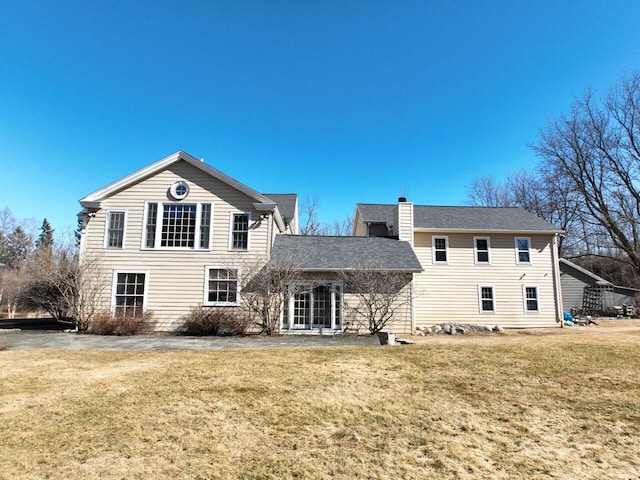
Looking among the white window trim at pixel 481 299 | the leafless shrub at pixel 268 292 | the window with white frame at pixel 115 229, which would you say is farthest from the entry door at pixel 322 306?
the window with white frame at pixel 115 229

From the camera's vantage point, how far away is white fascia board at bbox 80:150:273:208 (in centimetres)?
1515

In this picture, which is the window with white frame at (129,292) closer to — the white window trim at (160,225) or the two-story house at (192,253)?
the two-story house at (192,253)

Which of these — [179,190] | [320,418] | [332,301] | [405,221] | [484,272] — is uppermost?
[179,190]

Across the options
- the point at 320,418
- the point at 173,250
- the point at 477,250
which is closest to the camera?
the point at 320,418

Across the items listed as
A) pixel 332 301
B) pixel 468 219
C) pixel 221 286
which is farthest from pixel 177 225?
pixel 468 219

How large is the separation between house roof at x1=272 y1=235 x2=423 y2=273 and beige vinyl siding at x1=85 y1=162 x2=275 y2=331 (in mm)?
1471

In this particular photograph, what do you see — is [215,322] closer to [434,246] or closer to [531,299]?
[434,246]

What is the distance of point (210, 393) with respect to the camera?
5.88m

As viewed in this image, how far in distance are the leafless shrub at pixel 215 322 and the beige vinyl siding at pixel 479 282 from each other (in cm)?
866

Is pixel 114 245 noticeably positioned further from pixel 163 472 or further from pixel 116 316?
pixel 163 472

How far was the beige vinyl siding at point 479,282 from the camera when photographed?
57.5 feet

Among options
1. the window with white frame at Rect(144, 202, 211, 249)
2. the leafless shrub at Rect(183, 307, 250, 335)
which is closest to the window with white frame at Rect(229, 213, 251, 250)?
the window with white frame at Rect(144, 202, 211, 249)

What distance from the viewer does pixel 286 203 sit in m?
22.4

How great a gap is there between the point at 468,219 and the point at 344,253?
26.3 feet
